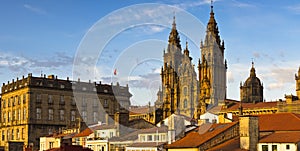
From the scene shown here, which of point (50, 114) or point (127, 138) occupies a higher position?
point (50, 114)

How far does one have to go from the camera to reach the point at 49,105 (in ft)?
417

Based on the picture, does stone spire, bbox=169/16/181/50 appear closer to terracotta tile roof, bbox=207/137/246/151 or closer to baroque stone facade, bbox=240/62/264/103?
baroque stone facade, bbox=240/62/264/103

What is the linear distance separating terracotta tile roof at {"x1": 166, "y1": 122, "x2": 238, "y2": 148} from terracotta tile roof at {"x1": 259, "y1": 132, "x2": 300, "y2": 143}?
420 cm

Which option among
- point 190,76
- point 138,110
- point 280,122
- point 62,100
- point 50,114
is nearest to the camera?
point 280,122

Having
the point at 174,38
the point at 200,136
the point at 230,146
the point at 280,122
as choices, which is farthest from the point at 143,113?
the point at 230,146

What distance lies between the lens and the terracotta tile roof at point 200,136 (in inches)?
2299

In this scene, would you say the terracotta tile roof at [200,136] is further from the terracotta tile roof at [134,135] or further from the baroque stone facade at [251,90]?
the baroque stone facade at [251,90]

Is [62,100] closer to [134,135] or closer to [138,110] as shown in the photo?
[138,110]

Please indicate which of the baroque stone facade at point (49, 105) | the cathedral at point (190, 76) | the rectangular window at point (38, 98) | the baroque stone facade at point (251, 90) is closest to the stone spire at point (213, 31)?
the cathedral at point (190, 76)

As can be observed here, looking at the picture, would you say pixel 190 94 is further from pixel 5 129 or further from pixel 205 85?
pixel 5 129

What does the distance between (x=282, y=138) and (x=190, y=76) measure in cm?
11729

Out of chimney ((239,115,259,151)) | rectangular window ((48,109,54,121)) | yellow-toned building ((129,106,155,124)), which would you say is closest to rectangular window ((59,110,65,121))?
rectangular window ((48,109,54,121))

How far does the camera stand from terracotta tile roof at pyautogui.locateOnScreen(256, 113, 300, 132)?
60.2 metres

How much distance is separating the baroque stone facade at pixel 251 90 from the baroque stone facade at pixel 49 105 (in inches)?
1646
